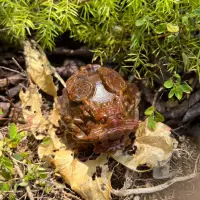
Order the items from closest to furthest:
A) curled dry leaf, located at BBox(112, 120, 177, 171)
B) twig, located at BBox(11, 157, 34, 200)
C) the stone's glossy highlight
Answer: the stone's glossy highlight
twig, located at BBox(11, 157, 34, 200)
curled dry leaf, located at BBox(112, 120, 177, 171)

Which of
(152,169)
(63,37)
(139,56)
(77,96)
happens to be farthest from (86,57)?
(152,169)

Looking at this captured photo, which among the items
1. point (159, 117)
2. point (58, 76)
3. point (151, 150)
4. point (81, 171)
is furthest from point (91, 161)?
point (58, 76)

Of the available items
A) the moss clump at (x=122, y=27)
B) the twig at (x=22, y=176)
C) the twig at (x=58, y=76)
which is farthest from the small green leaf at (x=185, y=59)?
the twig at (x=22, y=176)

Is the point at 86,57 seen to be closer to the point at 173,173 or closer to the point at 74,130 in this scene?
the point at 74,130

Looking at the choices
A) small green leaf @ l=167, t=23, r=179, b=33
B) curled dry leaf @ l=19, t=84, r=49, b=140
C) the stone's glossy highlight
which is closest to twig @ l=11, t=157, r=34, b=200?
curled dry leaf @ l=19, t=84, r=49, b=140

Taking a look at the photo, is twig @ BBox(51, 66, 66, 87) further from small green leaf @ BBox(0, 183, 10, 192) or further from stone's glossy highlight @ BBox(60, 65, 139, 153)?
small green leaf @ BBox(0, 183, 10, 192)

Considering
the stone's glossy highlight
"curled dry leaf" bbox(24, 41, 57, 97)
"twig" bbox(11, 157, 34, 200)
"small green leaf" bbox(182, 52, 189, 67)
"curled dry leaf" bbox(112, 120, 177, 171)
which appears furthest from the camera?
"curled dry leaf" bbox(24, 41, 57, 97)

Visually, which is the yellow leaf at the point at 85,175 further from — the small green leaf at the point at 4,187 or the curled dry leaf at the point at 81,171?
the small green leaf at the point at 4,187
